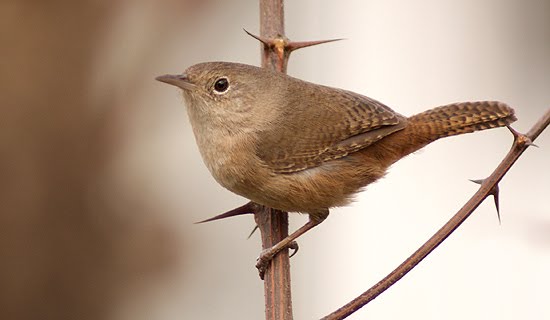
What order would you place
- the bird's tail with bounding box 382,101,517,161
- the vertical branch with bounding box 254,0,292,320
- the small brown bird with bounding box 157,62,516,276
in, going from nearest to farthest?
the vertical branch with bounding box 254,0,292,320 < the bird's tail with bounding box 382,101,517,161 < the small brown bird with bounding box 157,62,516,276

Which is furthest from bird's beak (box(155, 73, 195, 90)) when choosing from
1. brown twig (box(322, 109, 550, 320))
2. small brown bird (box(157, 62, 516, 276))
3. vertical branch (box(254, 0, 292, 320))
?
brown twig (box(322, 109, 550, 320))

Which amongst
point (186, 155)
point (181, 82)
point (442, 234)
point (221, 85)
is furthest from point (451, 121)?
point (186, 155)

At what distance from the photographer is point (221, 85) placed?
3.69 metres

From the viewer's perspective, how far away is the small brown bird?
3578 mm

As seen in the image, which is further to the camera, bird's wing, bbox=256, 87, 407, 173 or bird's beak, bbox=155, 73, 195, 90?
bird's wing, bbox=256, 87, 407, 173

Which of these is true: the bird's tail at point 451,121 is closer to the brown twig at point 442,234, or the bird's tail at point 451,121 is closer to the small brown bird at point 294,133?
the small brown bird at point 294,133

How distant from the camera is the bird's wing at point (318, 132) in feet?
12.0

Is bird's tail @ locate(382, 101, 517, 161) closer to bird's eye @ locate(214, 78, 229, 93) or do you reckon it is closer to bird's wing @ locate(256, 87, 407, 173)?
bird's wing @ locate(256, 87, 407, 173)

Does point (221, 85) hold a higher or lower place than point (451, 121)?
higher

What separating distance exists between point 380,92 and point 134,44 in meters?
2.36

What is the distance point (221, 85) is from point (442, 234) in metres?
1.51

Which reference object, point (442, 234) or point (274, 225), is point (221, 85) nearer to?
point (274, 225)

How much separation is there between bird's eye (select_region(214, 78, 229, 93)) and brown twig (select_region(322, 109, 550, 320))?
1.43 m

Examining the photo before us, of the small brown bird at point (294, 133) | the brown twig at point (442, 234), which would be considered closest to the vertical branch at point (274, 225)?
the small brown bird at point (294, 133)
